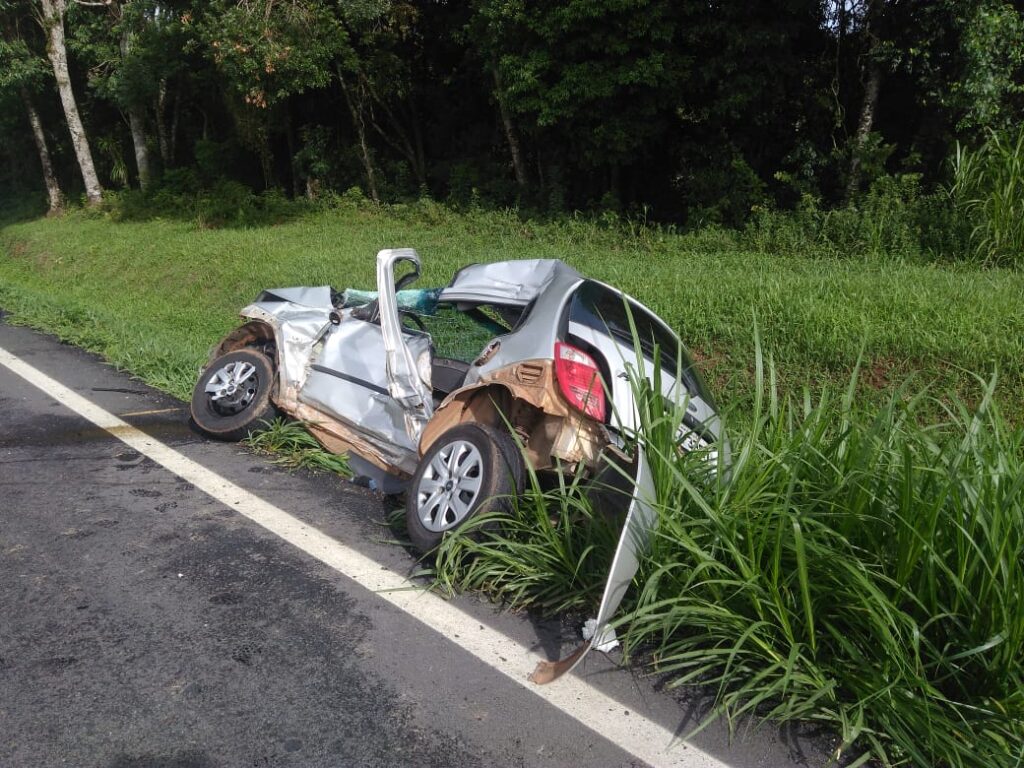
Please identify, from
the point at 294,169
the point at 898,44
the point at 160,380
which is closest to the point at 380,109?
the point at 294,169

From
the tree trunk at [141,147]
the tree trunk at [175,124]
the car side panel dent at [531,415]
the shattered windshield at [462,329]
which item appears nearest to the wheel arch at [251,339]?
the shattered windshield at [462,329]

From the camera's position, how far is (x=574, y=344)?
13.9 ft

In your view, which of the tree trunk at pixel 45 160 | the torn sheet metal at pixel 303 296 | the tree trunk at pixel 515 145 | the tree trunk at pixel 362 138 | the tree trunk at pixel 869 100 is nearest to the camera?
the torn sheet metal at pixel 303 296

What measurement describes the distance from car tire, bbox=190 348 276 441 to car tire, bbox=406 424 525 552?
182cm

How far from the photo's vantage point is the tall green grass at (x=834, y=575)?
2.79 meters

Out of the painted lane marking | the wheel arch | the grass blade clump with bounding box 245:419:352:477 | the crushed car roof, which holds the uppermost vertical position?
the crushed car roof

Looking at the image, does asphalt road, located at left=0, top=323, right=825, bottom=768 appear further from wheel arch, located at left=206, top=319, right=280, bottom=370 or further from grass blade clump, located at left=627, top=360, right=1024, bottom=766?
wheel arch, located at left=206, top=319, right=280, bottom=370

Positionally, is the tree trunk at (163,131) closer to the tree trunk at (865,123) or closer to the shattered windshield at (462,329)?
the tree trunk at (865,123)

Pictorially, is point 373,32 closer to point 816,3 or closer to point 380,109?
point 380,109

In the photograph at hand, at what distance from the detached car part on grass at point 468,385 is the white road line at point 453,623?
0.12 m

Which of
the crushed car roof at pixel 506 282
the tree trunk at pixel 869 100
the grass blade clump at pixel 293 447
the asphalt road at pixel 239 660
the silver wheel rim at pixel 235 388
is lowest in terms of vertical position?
the grass blade clump at pixel 293 447

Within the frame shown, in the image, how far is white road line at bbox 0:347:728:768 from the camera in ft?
9.16

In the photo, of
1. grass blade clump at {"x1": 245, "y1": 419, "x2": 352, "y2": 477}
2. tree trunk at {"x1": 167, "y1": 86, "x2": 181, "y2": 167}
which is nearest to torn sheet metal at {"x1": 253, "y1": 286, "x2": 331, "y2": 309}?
grass blade clump at {"x1": 245, "y1": 419, "x2": 352, "y2": 477}

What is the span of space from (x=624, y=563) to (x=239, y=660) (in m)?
1.43
